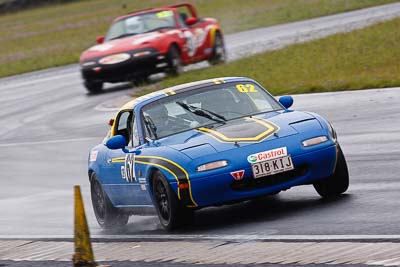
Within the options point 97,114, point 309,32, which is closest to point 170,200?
point 97,114

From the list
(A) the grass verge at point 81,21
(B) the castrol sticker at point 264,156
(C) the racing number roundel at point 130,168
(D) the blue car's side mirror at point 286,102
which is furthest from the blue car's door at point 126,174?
(A) the grass verge at point 81,21

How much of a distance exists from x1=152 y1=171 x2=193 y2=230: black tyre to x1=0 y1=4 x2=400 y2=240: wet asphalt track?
121 millimetres

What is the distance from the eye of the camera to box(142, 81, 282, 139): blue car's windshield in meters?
10.3

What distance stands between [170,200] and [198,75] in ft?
49.0

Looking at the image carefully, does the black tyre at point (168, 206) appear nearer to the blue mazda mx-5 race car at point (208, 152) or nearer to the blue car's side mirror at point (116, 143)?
the blue mazda mx-5 race car at point (208, 152)

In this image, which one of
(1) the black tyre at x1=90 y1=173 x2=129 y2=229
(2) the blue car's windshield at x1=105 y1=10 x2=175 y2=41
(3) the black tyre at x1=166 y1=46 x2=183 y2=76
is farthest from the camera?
(2) the blue car's windshield at x1=105 y1=10 x2=175 y2=41

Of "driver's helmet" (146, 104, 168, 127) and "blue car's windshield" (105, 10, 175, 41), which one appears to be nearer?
"driver's helmet" (146, 104, 168, 127)

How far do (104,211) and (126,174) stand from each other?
3.07ft

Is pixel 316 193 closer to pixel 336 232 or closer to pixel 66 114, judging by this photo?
pixel 336 232

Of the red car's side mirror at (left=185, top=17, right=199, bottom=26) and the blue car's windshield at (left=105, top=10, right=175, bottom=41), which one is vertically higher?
the blue car's windshield at (left=105, top=10, right=175, bottom=41)

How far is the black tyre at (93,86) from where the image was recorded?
990 inches

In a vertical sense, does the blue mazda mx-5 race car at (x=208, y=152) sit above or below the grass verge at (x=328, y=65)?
above

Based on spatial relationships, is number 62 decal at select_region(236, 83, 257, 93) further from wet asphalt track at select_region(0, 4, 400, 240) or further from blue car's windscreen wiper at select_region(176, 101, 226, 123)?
wet asphalt track at select_region(0, 4, 400, 240)

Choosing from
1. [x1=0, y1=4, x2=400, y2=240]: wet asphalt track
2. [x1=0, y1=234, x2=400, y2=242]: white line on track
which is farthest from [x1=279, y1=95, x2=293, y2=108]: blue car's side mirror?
[x1=0, y1=234, x2=400, y2=242]: white line on track
